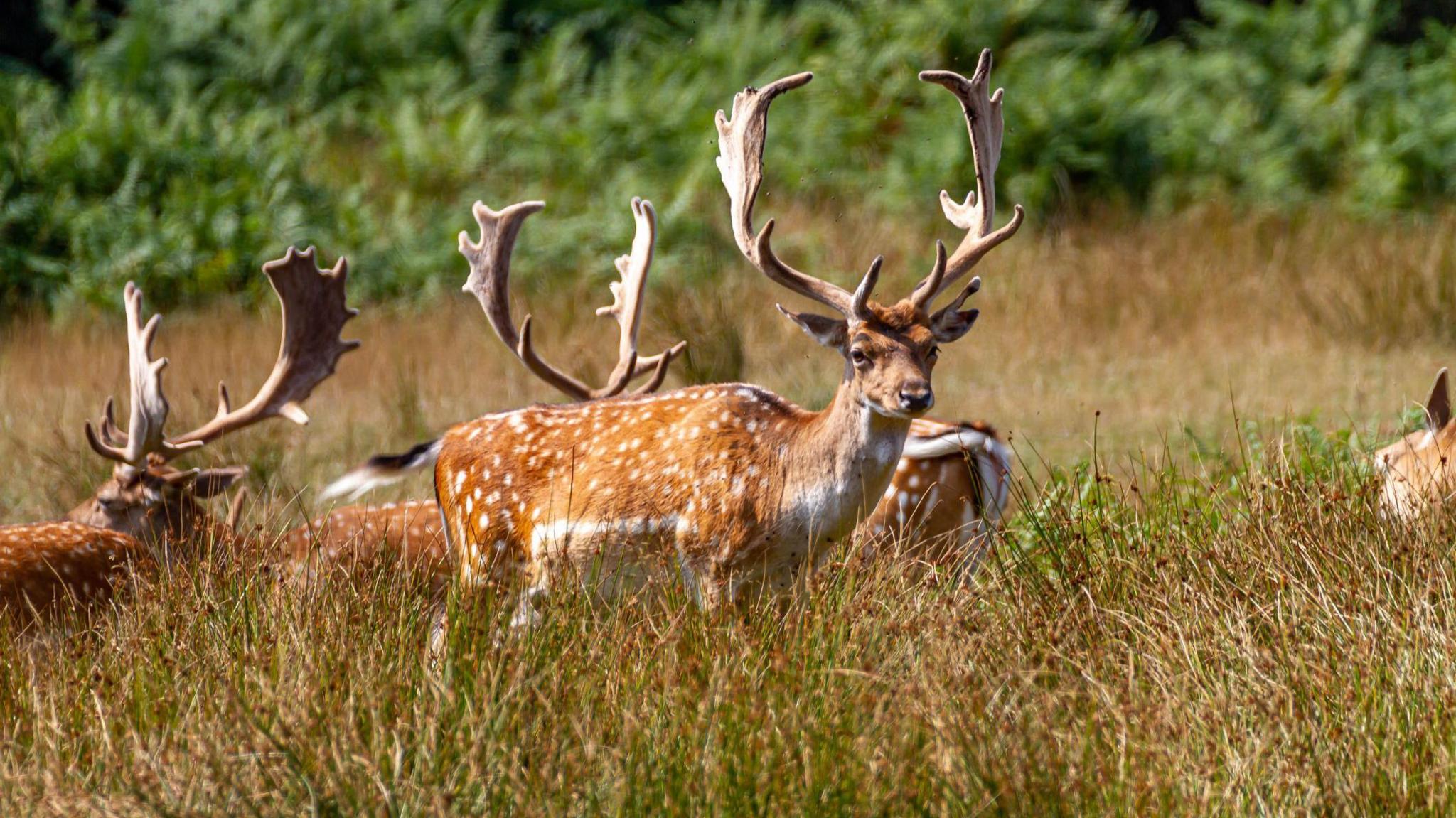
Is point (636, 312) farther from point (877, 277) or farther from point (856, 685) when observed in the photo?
point (856, 685)

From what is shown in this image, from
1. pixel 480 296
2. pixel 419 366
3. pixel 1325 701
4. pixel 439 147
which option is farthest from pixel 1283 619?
pixel 439 147

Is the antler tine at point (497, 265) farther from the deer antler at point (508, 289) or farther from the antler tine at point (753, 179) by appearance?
the antler tine at point (753, 179)

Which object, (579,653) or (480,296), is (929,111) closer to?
(480,296)

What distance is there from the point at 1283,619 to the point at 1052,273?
8.41 metres

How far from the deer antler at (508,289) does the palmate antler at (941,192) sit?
1.11 m

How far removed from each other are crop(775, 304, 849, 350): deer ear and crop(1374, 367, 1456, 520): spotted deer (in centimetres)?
147

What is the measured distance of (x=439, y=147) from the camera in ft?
54.0

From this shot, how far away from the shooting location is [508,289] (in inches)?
270

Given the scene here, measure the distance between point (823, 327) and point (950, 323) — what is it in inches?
13.4

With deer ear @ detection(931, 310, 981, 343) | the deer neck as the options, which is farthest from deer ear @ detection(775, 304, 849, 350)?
deer ear @ detection(931, 310, 981, 343)

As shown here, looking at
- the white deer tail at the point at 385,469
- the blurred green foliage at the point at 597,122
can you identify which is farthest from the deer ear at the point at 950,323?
the blurred green foliage at the point at 597,122

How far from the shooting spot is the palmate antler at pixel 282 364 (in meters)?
6.64

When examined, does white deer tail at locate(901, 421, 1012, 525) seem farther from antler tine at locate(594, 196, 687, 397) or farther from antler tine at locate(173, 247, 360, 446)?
antler tine at locate(173, 247, 360, 446)

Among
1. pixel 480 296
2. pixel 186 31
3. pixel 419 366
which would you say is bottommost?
pixel 419 366
